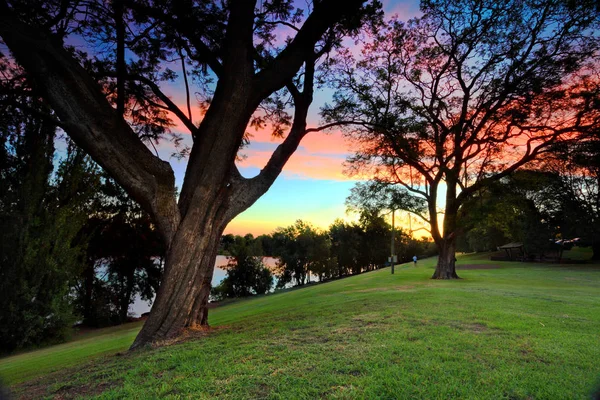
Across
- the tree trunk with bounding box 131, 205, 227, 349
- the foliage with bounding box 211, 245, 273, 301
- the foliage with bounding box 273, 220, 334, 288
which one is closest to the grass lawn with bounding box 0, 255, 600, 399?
the tree trunk with bounding box 131, 205, 227, 349

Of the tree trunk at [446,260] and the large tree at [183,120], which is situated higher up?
the large tree at [183,120]

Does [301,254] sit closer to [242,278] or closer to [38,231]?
[242,278]

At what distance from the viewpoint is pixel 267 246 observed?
5706 cm

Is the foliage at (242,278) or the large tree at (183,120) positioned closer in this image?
the large tree at (183,120)

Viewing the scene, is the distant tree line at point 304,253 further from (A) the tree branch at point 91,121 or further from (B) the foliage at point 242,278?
(A) the tree branch at point 91,121

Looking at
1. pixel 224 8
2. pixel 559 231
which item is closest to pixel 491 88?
pixel 224 8

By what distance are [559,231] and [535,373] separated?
157 feet

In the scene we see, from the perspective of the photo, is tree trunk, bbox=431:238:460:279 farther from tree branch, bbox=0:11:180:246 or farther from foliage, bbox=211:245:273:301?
foliage, bbox=211:245:273:301

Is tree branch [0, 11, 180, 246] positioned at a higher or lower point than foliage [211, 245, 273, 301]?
higher

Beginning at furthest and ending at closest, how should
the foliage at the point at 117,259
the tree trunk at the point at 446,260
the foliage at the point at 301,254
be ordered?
1. the foliage at the point at 301,254
2. the foliage at the point at 117,259
3. the tree trunk at the point at 446,260

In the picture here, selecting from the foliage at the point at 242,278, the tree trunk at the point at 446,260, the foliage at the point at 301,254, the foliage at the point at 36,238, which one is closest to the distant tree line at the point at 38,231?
the foliage at the point at 36,238

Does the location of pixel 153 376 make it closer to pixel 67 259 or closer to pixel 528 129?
pixel 67 259

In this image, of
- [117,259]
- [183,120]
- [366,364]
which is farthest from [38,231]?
[366,364]

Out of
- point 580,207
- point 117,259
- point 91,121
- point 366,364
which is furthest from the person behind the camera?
point 580,207
